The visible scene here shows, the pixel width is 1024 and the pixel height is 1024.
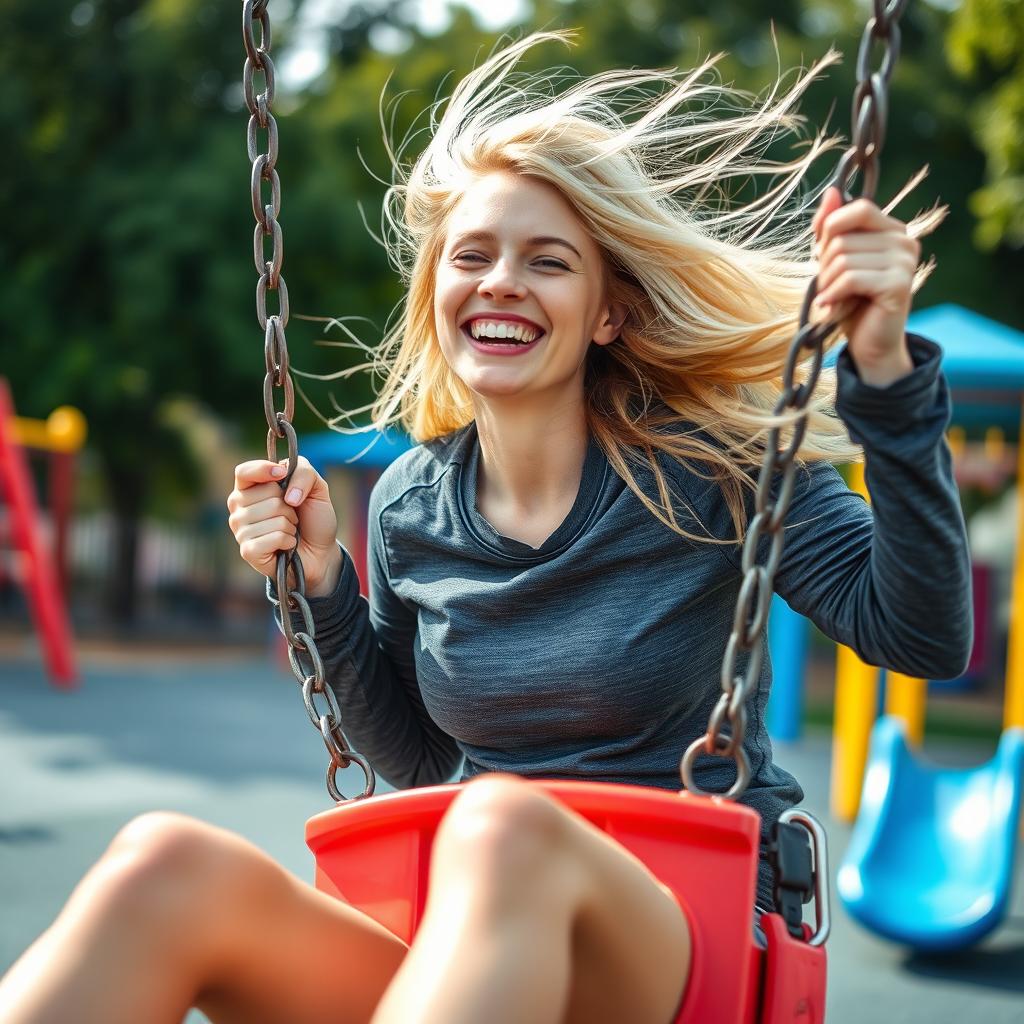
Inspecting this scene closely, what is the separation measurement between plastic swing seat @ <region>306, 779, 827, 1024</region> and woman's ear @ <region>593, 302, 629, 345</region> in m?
0.76

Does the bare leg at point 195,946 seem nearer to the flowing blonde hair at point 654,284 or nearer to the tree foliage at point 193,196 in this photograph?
the flowing blonde hair at point 654,284

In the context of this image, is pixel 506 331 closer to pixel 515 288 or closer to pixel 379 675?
pixel 515 288

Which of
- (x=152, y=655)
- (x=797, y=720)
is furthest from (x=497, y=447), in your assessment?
(x=152, y=655)

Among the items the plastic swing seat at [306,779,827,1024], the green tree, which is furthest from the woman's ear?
the green tree

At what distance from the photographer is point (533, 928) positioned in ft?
3.94

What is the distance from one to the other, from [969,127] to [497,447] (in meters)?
12.3

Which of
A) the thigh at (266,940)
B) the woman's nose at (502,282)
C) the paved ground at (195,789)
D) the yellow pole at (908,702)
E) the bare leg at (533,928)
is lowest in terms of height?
the paved ground at (195,789)

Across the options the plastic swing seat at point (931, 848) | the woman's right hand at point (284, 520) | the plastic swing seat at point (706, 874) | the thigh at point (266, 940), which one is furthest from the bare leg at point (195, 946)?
the plastic swing seat at point (931, 848)

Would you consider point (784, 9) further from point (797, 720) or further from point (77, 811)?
point (77, 811)

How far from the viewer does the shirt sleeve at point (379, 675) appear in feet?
6.57

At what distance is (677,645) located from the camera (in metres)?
1.72

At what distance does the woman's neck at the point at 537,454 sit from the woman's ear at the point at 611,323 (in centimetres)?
10

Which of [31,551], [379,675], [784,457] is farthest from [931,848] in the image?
[31,551]

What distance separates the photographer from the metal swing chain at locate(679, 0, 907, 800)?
1399 millimetres
